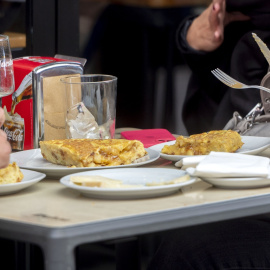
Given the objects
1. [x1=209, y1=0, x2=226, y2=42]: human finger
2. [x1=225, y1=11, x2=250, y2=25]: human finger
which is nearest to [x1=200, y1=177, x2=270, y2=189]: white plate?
[x1=209, y1=0, x2=226, y2=42]: human finger

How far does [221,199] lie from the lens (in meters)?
0.95

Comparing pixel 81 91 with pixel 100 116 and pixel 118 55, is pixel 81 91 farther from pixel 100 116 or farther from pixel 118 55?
pixel 118 55

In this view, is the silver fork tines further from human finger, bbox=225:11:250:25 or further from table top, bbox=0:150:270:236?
human finger, bbox=225:11:250:25

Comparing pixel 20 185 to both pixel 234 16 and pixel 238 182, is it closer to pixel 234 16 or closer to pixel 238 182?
pixel 238 182

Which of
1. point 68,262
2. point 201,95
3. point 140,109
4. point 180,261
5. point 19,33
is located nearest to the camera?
point 68,262

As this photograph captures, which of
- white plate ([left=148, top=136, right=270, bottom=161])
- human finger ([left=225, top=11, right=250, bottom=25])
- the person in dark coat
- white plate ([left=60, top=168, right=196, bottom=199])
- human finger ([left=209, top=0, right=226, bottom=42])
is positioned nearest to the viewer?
white plate ([left=60, top=168, right=196, bottom=199])

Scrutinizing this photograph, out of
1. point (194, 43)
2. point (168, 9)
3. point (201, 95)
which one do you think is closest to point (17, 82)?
point (194, 43)

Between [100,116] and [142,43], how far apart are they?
8.18ft

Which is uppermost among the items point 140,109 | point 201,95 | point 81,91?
point 81,91

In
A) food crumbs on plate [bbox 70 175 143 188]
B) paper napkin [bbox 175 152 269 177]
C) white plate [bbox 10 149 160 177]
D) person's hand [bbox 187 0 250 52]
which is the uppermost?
person's hand [bbox 187 0 250 52]

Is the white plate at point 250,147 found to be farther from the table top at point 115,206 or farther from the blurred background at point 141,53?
the blurred background at point 141,53

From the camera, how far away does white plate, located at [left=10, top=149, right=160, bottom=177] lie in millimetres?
1097

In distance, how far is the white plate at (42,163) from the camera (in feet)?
3.60

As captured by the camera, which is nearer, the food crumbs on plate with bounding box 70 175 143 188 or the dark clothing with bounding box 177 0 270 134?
the food crumbs on plate with bounding box 70 175 143 188
